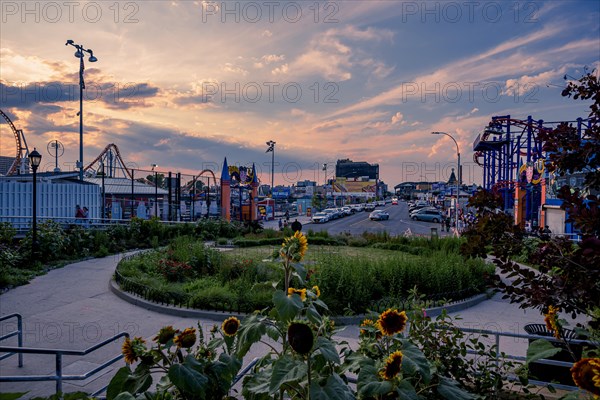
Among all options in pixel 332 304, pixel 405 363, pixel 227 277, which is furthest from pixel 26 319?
pixel 405 363

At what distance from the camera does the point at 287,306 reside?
2.16 m

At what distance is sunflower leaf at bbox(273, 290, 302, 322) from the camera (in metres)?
2.12

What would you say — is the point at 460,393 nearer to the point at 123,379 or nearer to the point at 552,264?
the point at 552,264

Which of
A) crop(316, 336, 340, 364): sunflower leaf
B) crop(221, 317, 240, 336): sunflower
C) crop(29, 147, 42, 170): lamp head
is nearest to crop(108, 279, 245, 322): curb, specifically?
crop(221, 317, 240, 336): sunflower

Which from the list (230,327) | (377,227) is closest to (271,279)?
(230,327)

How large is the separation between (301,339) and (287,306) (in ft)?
1.02

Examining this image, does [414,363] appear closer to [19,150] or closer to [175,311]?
[175,311]

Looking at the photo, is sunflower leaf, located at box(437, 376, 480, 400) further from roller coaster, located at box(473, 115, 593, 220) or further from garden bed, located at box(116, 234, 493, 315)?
roller coaster, located at box(473, 115, 593, 220)

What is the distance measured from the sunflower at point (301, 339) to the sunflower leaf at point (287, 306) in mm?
224

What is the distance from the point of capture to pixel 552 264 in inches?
104

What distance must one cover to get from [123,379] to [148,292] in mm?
8433

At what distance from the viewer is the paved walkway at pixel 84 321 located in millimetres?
6254

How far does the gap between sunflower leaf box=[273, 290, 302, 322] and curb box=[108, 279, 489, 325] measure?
6.33 meters

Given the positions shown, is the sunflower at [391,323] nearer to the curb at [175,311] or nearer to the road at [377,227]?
the curb at [175,311]
